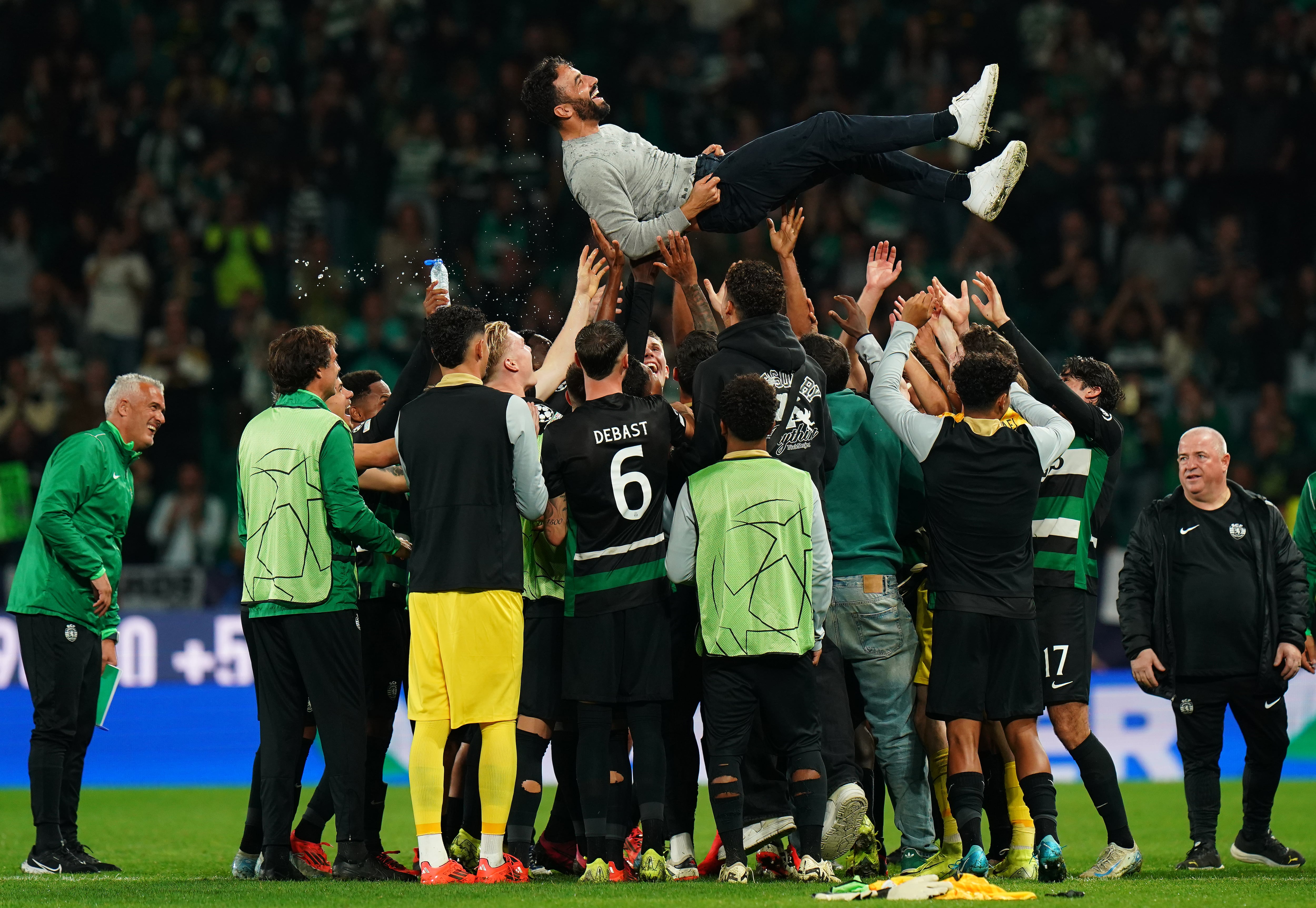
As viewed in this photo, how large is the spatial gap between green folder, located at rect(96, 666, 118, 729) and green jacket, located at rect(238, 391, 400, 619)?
173 cm

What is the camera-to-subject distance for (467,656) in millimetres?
6930

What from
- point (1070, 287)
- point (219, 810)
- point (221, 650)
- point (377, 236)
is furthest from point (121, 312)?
point (1070, 287)

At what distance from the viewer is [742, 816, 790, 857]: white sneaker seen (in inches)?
287

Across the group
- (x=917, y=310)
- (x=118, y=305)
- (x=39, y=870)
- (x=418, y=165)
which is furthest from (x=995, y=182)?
(x=118, y=305)

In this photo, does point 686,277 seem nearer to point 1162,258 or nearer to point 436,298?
point 436,298

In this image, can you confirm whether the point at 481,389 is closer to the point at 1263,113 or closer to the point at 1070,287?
the point at 1070,287

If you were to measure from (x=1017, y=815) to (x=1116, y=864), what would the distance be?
520 mm

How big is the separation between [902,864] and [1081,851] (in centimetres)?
228

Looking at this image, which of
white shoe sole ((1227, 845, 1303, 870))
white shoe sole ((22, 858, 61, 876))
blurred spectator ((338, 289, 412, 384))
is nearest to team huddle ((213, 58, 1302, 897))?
white shoe sole ((22, 858, 61, 876))

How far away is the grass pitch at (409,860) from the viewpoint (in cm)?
637

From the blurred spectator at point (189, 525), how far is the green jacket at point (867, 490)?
30.2 ft

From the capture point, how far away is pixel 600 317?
325 inches

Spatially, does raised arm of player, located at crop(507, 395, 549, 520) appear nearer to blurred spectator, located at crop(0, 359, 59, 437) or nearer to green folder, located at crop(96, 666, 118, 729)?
green folder, located at crop(96, 666, 118, 729)

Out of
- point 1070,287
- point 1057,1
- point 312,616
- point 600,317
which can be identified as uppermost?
point 1057,1
